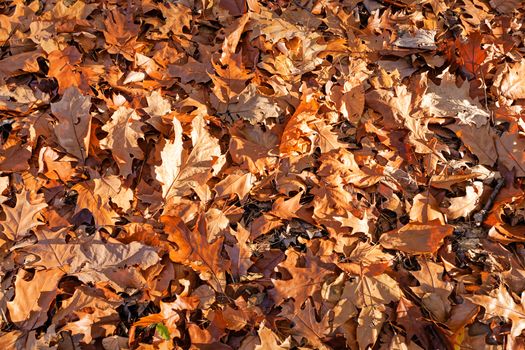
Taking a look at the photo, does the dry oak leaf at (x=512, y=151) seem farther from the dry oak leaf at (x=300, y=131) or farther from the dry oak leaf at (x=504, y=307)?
the dry oak leaf at (x=300, y=131)

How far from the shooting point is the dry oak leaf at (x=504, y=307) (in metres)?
1.78

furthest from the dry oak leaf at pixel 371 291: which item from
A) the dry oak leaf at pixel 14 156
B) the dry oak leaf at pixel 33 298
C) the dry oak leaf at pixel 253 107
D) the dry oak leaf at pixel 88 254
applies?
the dry oak leaf at pixel 14 156

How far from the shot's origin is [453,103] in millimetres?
2438

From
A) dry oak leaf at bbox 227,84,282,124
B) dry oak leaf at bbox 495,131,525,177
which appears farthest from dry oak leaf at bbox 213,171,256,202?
dry oak leaf at bbox 495,131,525,177

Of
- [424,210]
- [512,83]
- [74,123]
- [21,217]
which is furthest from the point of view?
[512,83]

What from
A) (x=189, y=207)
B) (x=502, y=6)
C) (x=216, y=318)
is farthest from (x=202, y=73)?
(x=502, y=6)

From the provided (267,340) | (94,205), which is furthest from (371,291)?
(94,205)

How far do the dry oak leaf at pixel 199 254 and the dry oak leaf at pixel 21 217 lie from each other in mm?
586

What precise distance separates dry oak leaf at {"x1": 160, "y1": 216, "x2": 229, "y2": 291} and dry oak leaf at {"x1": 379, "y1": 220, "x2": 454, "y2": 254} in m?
0.73

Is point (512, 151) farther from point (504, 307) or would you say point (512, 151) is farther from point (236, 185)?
point (236, 185)

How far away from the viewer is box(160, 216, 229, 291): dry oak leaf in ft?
6.28

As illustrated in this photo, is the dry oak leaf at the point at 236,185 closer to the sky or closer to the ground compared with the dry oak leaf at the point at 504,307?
closer to the sky

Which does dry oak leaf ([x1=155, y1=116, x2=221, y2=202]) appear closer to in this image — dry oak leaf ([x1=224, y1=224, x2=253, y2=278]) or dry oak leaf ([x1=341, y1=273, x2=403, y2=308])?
dry oak leaf ([x1=224, y1=224, x2=253, y2=278])

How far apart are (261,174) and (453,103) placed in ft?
3.72
